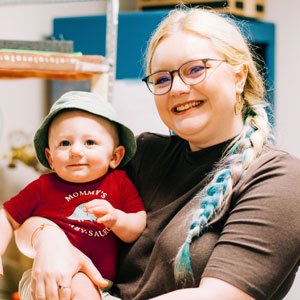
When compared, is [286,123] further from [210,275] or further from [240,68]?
[210,275]

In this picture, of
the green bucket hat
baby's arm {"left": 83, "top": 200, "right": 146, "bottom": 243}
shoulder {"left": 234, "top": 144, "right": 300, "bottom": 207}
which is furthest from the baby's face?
shoulder {"left": 234, "top": 144, "right": 300, "bottom": 207}

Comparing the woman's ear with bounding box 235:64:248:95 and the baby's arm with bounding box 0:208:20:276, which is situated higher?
the woman's ear with bounding box 235:64:248:95

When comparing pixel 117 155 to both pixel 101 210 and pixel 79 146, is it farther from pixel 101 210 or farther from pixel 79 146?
pixel 101 210

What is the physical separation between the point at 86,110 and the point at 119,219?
11.7 inches

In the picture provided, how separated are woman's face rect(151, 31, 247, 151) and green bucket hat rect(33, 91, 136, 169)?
6.6 inches

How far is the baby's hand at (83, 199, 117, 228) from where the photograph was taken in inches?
42.0

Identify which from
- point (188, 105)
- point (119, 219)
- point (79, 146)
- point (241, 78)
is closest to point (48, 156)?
point (79, 146)

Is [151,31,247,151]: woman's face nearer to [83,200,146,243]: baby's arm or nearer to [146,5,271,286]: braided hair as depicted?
[146,5,271,286]: braided hair

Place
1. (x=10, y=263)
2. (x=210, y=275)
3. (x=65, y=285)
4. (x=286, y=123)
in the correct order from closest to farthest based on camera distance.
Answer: (x=210, y=275), (x=65, y=285), (x=10, y=263), (x=286, y=123)

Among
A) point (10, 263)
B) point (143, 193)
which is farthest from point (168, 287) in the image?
point (10, 263)

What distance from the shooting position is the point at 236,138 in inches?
46.0

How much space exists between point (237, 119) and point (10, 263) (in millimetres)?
1064

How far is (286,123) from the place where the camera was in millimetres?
2643

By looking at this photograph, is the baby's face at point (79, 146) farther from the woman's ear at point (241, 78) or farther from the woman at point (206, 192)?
Answer: the woman's ear at point (241, 78)
